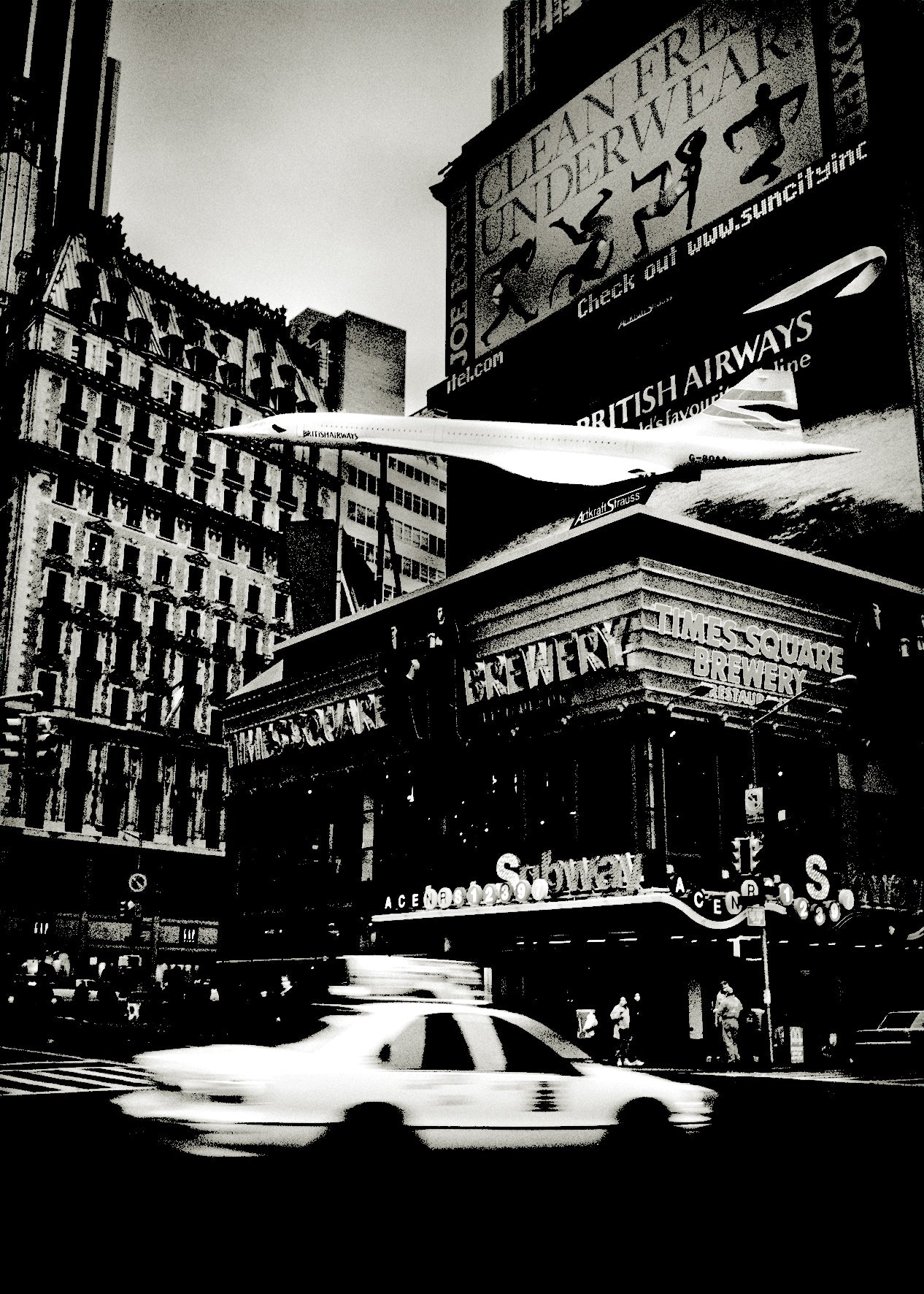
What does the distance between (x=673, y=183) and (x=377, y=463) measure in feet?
135

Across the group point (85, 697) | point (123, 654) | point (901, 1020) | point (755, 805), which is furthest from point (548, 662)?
point (123, 654)

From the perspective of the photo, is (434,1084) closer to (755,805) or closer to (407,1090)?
(407,1090)

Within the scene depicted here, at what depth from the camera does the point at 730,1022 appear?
29688 millimetres

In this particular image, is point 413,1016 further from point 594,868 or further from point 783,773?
point 783,773

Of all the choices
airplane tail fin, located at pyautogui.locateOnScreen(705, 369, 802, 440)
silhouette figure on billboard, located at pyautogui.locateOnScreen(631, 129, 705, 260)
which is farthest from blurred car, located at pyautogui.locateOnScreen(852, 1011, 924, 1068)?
silhouette figure on billboard, located at pyautogui.locateOnScreen(631, 129, 705, 260)

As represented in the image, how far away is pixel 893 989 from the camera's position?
38.3 meters

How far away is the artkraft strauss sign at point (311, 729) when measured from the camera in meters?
47.3

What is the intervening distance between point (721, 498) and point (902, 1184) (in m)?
39.4

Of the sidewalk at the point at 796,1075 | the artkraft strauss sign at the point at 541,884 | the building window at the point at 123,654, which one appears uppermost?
the building window at the point at 123,654

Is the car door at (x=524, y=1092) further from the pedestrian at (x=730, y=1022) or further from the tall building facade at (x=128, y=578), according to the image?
the tall building facade at (x=128, y=578)

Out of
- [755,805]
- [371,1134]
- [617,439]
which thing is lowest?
[371,1134]

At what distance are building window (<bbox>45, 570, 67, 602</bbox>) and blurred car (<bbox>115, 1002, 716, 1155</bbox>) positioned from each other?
5960 cm

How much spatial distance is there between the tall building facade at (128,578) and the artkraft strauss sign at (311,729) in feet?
47.2

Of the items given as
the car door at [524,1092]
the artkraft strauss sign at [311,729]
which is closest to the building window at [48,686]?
the artkraft strauss sign at [311,729]
